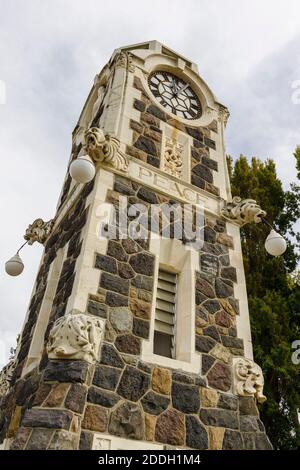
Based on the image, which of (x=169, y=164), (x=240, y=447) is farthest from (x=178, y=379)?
(x=169, y=164)

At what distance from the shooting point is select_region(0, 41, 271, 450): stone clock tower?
12.0ft

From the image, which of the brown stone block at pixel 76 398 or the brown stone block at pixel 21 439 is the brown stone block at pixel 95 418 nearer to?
the brown stone block at pixel 76 398

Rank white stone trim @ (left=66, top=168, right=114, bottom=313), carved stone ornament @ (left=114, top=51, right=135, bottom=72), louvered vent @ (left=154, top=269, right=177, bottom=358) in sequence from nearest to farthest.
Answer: white stone trim @ (left=66, top=168, right=114, bottom=313) < louvered vent @ (left=154, top=269, right=177, bottom=358) < carved stone ornament @ (left=114, top=51, right=135, bottom=72)

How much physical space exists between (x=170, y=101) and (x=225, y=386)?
4.94 m

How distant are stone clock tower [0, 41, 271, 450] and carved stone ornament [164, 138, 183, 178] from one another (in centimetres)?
2

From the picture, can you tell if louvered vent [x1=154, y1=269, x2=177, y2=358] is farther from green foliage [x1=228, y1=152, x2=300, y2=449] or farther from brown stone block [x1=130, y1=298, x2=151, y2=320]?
green foliage [x1=228, y1=152, x2=300, y2=449]

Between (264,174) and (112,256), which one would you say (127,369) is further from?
(264,174)

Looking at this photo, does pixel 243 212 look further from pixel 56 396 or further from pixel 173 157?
pixel 56 396

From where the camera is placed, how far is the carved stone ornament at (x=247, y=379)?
4488 millimetres

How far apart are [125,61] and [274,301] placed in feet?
19.5

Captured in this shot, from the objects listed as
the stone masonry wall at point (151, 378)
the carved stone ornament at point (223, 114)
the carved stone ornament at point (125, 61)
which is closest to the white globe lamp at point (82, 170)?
the stone masonry wall at point (151, 378)

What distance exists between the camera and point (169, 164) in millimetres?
6172

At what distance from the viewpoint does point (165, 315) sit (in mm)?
Result: 4887

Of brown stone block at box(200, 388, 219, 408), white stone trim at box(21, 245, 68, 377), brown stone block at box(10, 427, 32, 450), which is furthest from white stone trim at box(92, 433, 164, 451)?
white stone trim at box(21, 245, 68, 377)
